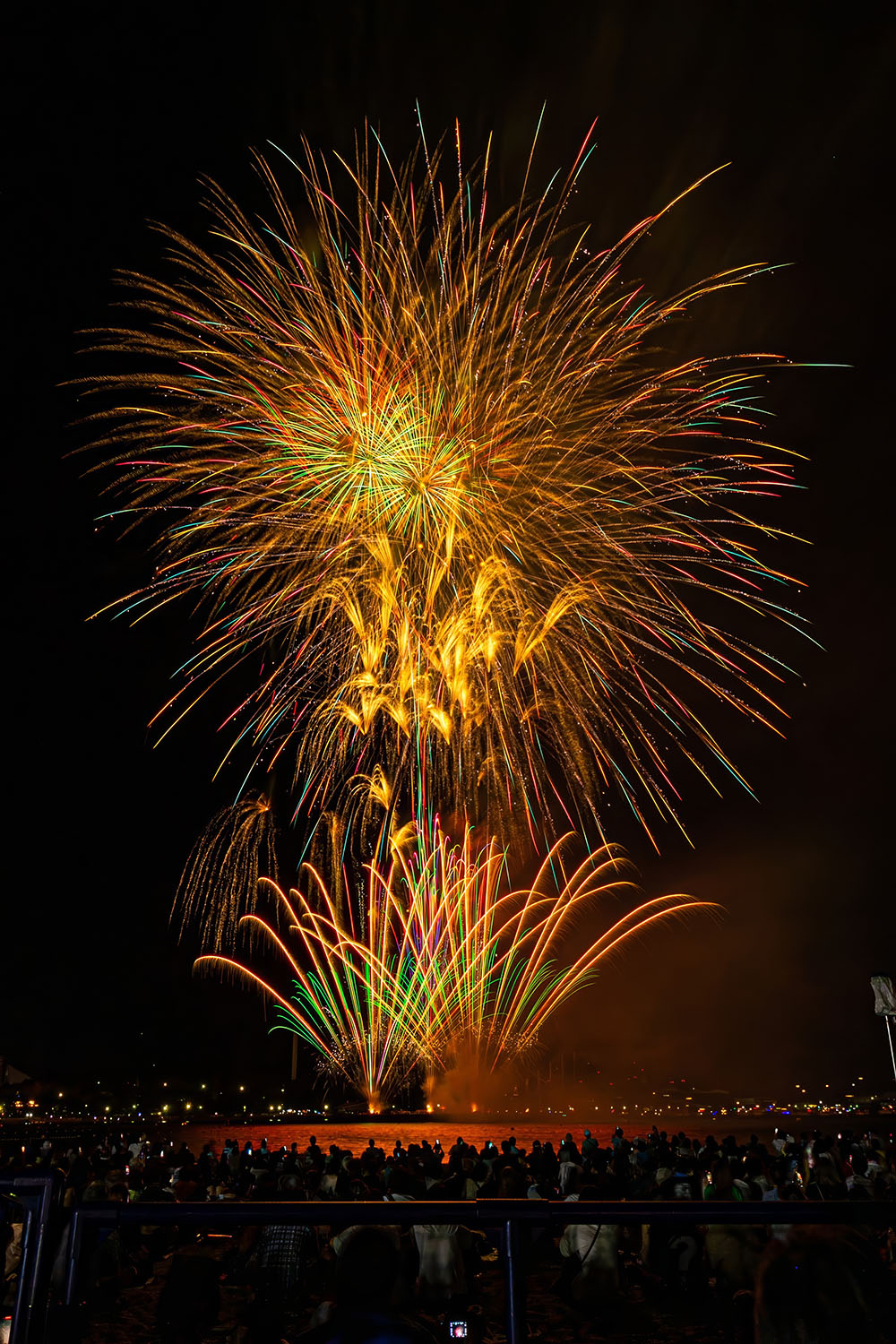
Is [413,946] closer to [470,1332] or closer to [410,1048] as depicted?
[410,1048]

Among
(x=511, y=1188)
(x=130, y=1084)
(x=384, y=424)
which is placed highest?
(x=130, y=1084)

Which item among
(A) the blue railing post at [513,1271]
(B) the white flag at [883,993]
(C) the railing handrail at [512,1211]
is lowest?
(A) the blue railing post at [513,1271]

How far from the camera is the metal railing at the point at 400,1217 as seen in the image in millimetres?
2975

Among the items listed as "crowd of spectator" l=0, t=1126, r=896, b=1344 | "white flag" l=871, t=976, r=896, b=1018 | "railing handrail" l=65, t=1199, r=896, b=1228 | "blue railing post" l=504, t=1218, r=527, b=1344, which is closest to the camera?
"crowd of spectator" l=0, t=1126, r=896, b=1344

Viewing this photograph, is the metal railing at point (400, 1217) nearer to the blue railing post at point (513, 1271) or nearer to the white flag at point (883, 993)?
the blue railing post at point (513, 1271)

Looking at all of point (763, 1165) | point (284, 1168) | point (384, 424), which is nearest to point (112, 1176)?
point (284, 1168)

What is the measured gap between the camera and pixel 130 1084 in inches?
5049

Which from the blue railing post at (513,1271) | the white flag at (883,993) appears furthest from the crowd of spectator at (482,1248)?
the white flag at (883,993)

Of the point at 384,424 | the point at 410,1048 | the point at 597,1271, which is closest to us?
the point at 597,1271

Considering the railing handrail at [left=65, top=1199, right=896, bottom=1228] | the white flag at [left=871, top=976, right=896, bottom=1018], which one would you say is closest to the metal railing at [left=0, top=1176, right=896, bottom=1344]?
the railing handrail at [left=65, top=1199, right=896, bottom=1228]

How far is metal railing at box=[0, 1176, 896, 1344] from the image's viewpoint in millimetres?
2975

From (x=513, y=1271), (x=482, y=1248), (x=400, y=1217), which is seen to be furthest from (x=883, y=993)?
(x=400, y=1217)

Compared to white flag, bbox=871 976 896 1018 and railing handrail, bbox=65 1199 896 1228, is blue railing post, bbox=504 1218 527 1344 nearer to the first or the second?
railing handrail, bbox=65 1199 896 1228

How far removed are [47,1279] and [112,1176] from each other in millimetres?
9984
